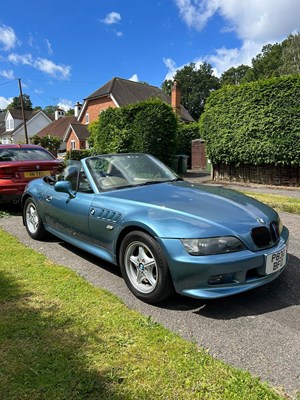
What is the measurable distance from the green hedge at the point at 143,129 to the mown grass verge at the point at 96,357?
45.7ft

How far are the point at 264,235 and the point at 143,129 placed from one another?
1425cm

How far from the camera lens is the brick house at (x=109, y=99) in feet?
113

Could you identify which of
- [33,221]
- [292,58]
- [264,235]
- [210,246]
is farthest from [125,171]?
[292,58]

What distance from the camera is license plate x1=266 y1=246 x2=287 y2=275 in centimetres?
291

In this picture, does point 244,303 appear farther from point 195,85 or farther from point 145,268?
point 195,85

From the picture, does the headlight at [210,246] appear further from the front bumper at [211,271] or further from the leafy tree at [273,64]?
the leafy tree at [273,64]

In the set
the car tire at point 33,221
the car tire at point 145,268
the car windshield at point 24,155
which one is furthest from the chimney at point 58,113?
the car tire at point 145,268

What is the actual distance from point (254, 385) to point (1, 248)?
4.00 metres

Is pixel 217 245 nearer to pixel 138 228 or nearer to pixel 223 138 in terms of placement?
pixel 138 228

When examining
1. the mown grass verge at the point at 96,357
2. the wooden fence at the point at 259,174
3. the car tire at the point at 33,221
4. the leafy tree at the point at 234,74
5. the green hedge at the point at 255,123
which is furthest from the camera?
the leafy tree at the point at 234,74

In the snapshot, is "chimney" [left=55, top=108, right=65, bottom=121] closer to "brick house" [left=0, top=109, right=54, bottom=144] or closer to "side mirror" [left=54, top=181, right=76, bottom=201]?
"brick house" [left=0, top=109, right=54, bottom=144]

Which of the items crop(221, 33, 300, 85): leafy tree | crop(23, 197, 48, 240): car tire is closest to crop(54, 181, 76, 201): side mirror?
crop(23, 197, 48, 240): car tire

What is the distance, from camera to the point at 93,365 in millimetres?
2221

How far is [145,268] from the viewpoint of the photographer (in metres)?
3.12
